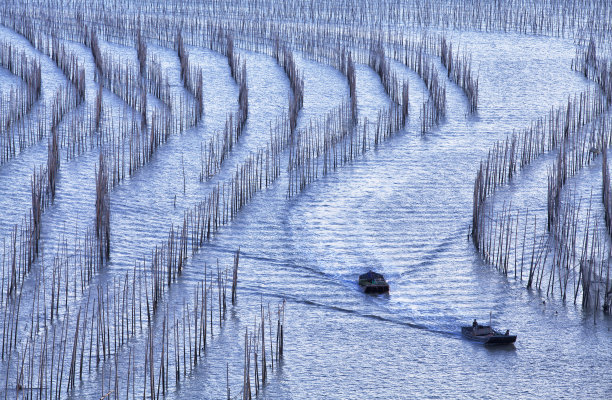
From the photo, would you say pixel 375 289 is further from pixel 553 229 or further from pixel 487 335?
pixel 553 229

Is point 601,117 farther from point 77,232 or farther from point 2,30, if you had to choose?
point 2,30

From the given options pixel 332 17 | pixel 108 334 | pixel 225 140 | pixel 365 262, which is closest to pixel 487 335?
pixel 365 262

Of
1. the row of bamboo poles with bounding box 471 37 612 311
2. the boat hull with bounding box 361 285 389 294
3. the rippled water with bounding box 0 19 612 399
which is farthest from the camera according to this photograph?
the row of bamboo poles with bounding box 471 37 612 311

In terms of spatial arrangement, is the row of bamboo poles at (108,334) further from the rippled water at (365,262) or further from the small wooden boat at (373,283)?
the small wooden boat at (373,283)

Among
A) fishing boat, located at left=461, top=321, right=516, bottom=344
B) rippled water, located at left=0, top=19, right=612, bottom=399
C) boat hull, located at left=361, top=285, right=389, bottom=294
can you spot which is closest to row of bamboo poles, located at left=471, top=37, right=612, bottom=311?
rippled water, located at left=0, top=19, right=612, bottom=399

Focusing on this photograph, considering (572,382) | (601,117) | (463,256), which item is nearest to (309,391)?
(572,382)

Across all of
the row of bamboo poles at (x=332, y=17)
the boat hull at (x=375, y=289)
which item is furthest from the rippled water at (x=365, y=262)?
the row of bamboo poles at (x=332, y=17)

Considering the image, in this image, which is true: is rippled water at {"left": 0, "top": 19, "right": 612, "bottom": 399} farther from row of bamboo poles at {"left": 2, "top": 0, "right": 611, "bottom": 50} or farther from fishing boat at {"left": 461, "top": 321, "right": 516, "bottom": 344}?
row of bamboo poles at {"left": 2, "top": 0, "right": 611, "bottom": 50}
